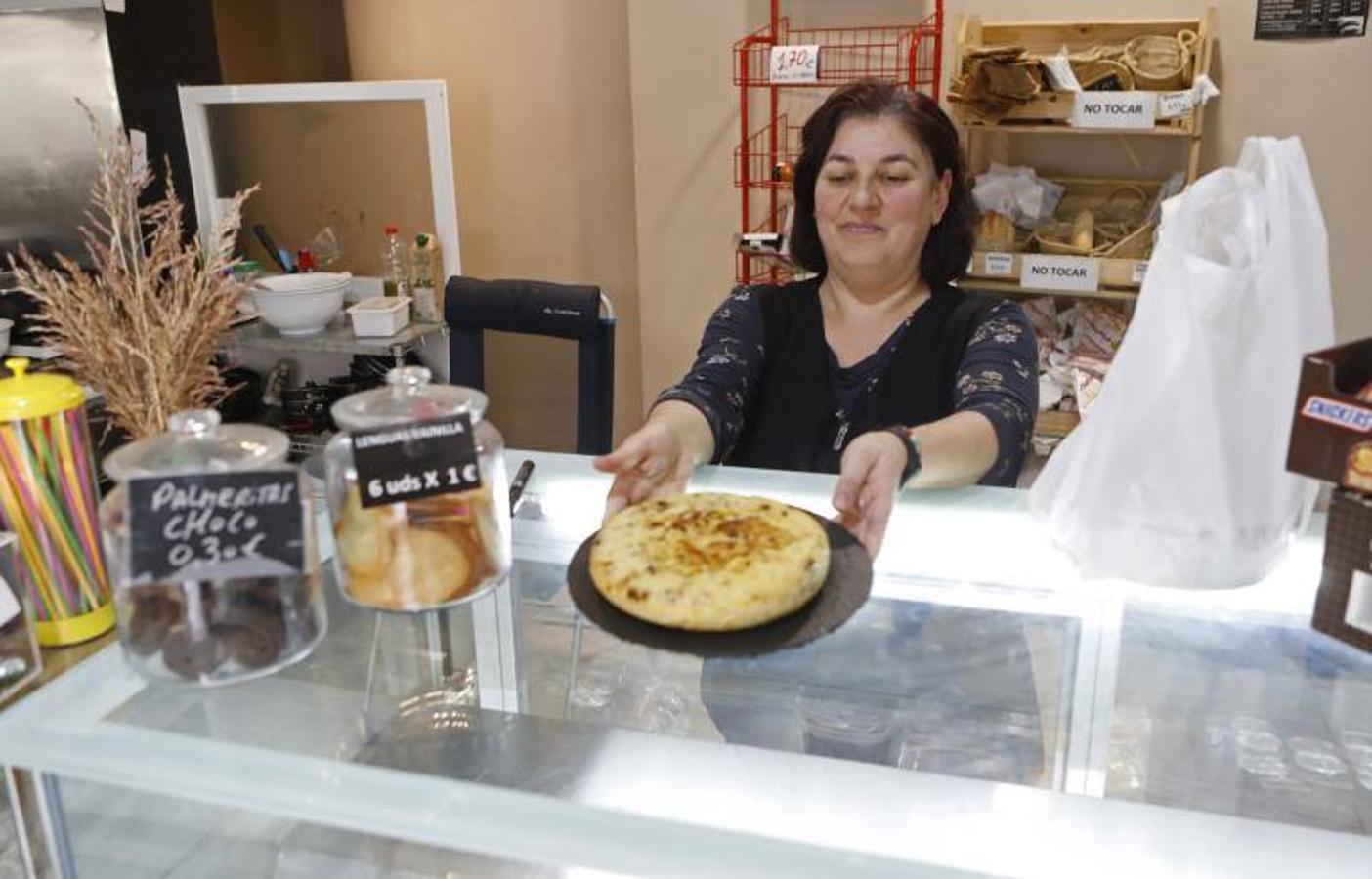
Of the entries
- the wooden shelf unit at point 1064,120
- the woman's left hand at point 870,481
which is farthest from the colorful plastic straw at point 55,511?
→ the wooden shelf unit at point 1064,120

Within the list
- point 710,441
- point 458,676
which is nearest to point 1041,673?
point 458,676

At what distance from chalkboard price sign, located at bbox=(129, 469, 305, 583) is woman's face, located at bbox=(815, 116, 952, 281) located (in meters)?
1.20

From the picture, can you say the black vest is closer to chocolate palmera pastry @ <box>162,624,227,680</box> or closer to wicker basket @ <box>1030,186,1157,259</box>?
chocolate palmera pastry @ <box>162,624,227,680</box>

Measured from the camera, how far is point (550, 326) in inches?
91.3

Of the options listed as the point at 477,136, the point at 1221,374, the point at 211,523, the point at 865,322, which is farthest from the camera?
the point at 477,136

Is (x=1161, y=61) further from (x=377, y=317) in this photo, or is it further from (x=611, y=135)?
(x=377, y=317)

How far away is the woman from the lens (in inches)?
72.4

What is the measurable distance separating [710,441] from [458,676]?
664mm

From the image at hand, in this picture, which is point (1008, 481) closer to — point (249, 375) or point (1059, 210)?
point (1059, 210)

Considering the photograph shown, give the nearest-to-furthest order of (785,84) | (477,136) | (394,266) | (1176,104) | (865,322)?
(865,322)
(1176,104)
(785,84)
(394,266)
(477,136)

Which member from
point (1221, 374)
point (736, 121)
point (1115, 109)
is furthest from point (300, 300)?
point (1221, 374)

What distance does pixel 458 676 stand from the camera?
1055 mm

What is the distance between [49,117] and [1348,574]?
3.49m

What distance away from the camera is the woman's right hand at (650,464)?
4.35ft
